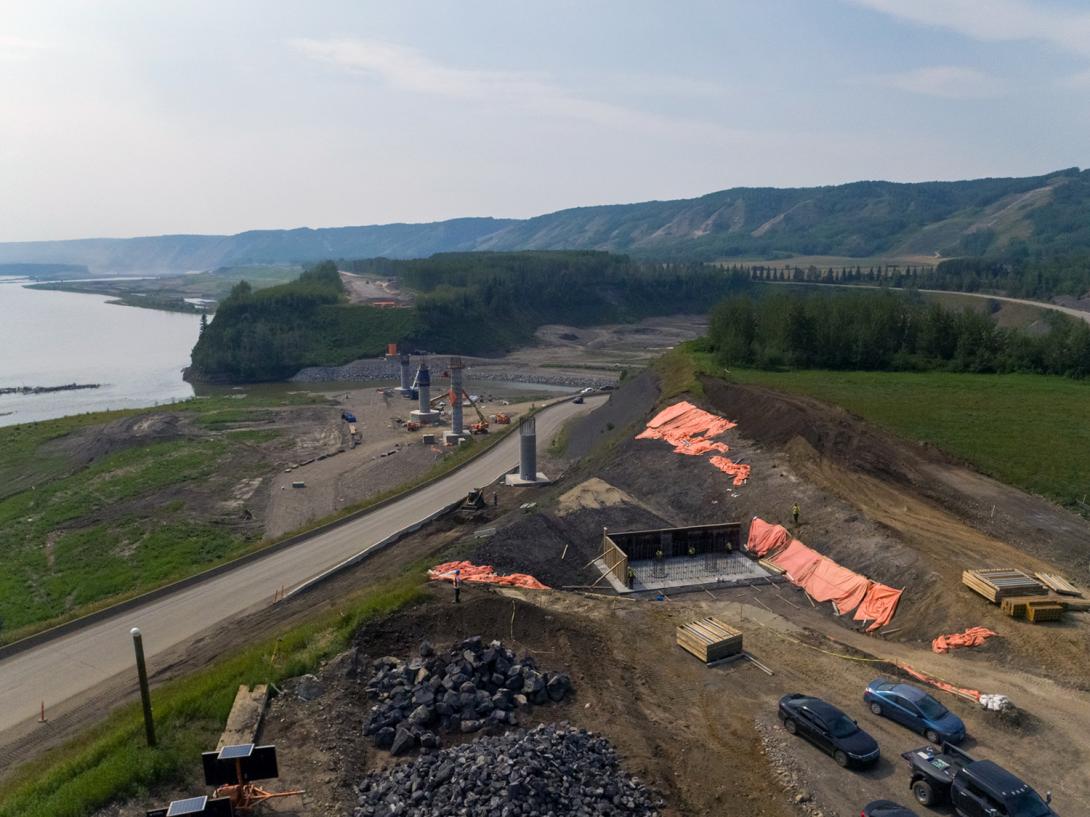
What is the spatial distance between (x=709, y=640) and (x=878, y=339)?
192ft

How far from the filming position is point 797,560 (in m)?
30.1

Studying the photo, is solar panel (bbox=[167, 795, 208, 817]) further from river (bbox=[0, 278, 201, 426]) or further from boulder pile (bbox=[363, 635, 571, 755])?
river (bbox=[0, 278, 201, 426])

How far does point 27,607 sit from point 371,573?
53.3 feet

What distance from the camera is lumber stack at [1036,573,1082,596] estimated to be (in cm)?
2433

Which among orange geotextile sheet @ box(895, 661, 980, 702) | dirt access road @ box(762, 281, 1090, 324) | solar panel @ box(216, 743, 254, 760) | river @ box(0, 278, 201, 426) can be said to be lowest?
river @ box(0, 278, 201, 426)

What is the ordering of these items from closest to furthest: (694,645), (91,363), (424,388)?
(694,645) < (424,388) < (91,363)

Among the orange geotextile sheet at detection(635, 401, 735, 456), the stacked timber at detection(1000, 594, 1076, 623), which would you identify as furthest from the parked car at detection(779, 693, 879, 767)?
the orange geotextile sheet at detection(635, 401, 735, 456)

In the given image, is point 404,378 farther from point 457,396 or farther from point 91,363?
point 91,363

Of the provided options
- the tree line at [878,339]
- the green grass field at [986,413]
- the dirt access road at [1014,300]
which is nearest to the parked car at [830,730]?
the green grass field at [986,413]

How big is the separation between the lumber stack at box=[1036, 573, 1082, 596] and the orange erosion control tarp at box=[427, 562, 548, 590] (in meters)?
17.0

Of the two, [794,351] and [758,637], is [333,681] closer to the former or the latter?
[758,637]

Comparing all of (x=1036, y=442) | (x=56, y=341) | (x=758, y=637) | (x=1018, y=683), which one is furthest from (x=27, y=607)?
(x=56, y=341)

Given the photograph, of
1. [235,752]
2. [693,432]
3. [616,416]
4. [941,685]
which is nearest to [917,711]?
[941,685]

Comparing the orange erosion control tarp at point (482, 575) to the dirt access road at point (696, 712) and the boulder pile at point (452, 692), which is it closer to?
the dirt access road at point (696, 712)
